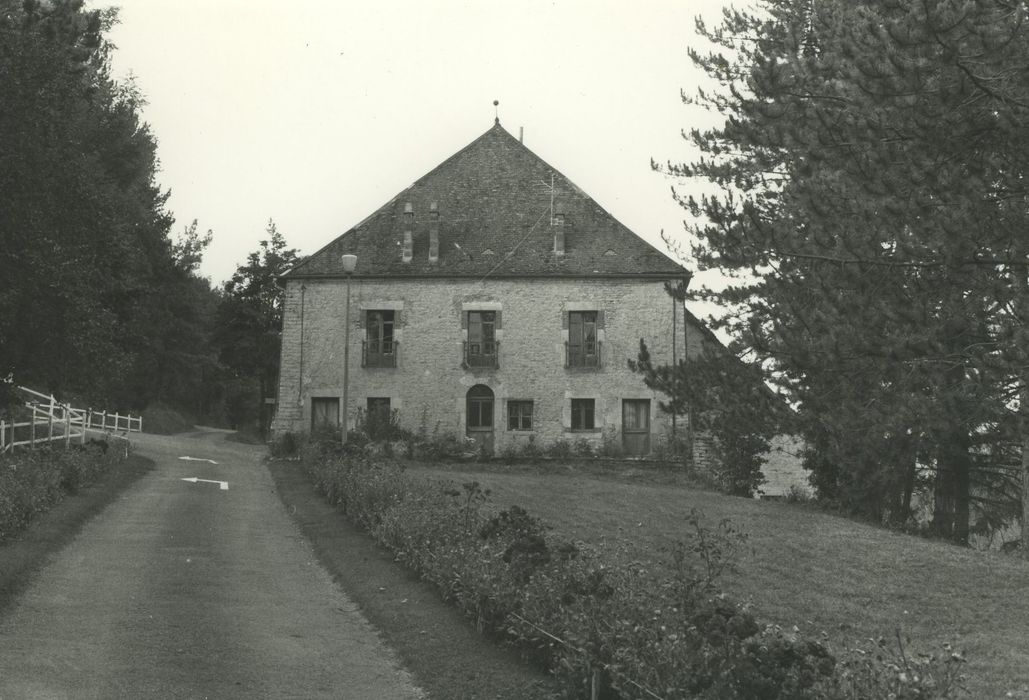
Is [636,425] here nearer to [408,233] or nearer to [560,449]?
[560,449]

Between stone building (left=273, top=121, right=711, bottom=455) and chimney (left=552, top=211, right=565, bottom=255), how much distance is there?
0.15 ft

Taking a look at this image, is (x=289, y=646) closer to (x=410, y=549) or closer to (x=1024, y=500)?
(x=410, y=549)

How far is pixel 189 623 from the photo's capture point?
453 inches

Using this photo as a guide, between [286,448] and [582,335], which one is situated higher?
[582,335]

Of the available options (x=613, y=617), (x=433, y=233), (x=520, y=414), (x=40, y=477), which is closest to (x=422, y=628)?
(x=613, y=617)

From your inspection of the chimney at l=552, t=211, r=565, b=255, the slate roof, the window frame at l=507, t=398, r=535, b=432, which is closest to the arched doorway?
the window frame at l=507, t=398, r=535, b=432

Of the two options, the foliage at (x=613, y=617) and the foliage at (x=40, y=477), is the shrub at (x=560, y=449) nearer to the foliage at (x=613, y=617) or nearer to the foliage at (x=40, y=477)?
the foliage at (x=40, y=477)

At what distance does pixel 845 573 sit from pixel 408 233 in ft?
78.9

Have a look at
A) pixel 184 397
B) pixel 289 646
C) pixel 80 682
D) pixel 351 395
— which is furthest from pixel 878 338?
pixel 184 397

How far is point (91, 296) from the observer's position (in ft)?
64.5

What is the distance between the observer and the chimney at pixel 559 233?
36531mm

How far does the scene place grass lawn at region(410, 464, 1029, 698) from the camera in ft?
36.7

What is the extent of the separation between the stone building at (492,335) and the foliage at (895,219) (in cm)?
1888

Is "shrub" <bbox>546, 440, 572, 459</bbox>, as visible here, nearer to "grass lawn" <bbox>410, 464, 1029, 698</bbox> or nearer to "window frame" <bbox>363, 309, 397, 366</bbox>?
"window frame" <bbox>363, 309, 397, 366</bbox>
